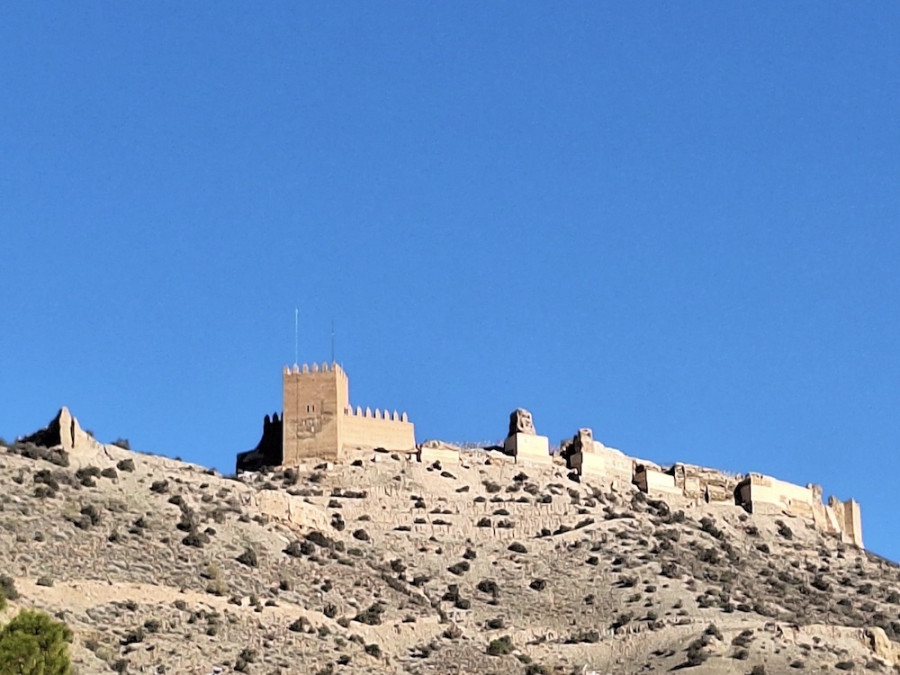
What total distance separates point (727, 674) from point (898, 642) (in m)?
8.49

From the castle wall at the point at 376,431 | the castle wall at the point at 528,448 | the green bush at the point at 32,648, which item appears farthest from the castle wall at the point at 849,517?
the green bush at the point at 32,648

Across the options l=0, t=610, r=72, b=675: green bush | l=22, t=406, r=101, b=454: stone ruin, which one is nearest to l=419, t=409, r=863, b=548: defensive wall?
l=22, t=406, r=101, b=454: stone ruin

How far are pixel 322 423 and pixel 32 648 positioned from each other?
3413 cm

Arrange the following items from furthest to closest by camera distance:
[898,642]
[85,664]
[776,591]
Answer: [776,591] → [898,642] → [85,664]

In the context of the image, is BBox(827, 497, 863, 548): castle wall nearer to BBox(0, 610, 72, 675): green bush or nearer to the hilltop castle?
the hilltop castle

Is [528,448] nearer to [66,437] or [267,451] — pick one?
[267,451]

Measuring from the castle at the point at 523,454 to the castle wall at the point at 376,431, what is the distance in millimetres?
33

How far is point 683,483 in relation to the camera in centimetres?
6794

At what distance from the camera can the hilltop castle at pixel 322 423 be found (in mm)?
62375

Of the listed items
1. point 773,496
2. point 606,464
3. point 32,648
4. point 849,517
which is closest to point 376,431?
point 606,464

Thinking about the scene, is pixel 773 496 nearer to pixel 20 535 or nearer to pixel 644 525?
pixel 644 525

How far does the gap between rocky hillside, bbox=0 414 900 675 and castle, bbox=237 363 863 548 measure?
2.78ft

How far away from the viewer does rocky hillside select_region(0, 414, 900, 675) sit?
4453cm

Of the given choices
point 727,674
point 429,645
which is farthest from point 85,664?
point 727,674
